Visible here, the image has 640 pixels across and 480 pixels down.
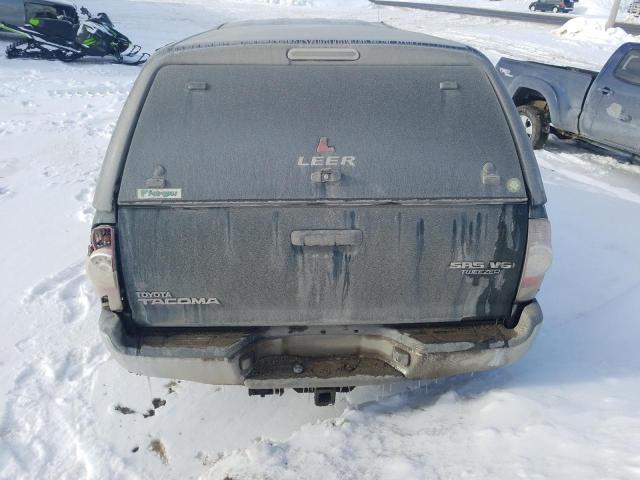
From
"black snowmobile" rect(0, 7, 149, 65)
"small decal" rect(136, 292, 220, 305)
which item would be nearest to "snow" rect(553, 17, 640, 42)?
"black snowmobile" rect(0, 7, 149, 65)

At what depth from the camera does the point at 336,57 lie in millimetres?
2859

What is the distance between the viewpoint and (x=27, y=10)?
14.0m

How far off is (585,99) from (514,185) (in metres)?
6.32

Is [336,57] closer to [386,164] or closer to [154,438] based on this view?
[386,164]

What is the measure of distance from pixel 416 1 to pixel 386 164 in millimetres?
52202

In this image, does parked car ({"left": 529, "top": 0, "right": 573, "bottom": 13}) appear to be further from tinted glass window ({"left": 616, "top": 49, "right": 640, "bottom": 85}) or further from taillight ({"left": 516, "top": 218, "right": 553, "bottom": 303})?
taillight ({"left": 516, "top": 218, "right": 553, "bottom": 303})

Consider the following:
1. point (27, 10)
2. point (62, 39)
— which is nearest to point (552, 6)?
point (62, 39)

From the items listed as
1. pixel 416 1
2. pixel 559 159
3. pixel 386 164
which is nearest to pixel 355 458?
pixel 386 164

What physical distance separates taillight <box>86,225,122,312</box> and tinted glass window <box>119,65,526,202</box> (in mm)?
203

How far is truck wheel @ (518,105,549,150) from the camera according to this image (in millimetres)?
8742

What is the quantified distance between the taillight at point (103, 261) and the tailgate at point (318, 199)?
1.9 inches

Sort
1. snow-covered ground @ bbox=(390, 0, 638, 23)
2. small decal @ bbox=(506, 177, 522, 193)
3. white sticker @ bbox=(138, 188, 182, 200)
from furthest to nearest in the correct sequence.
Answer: snow-covered ground @ bbox=(390, 0, 638, 23)
small decal @ bbox=(506, 177, 522, 193)
white sticker @ bbox=(138, 188, 182, 200)

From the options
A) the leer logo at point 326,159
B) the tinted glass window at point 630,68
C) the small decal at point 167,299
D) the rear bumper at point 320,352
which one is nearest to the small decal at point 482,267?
the rear bumper at point 320,352

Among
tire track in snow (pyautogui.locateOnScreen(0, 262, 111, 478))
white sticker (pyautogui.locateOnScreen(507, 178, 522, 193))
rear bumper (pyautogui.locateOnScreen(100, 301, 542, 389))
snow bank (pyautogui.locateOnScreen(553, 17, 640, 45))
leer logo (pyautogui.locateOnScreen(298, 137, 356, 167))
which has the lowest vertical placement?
snow bank (pyautogui.locateOnScreen(553, 17, 640, 45))
